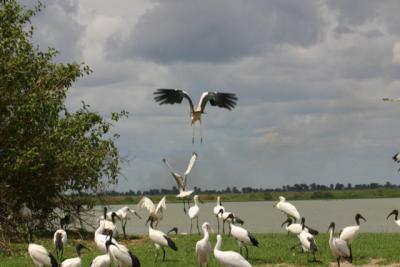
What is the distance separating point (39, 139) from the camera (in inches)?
945

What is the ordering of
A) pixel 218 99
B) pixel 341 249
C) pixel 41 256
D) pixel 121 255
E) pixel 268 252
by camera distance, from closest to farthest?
pixel 121 255
pixel 41 256
pixel 341 249
pixel 268 252
pixel 218 99

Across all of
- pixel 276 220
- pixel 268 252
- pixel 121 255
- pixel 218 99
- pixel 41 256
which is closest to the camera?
pixel 121 255

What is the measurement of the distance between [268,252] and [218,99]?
5.12 meters

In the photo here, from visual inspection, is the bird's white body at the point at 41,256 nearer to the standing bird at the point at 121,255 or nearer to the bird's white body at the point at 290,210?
the standing bird at the point at 121,255

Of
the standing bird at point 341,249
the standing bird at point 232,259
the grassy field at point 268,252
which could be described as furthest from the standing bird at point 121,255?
the standing bird at point 341,249

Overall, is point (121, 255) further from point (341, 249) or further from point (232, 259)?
point (341, 249)

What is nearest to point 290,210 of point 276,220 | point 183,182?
point 183,182

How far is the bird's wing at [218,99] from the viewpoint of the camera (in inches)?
856

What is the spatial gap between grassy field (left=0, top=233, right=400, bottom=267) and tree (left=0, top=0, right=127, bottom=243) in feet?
7.07

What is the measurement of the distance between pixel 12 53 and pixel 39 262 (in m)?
9.54

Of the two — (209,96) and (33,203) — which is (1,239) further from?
(209,96)

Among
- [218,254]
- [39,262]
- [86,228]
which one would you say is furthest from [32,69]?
[218,254]

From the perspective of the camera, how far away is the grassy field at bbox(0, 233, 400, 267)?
17.4m

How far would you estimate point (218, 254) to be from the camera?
15.1 m
